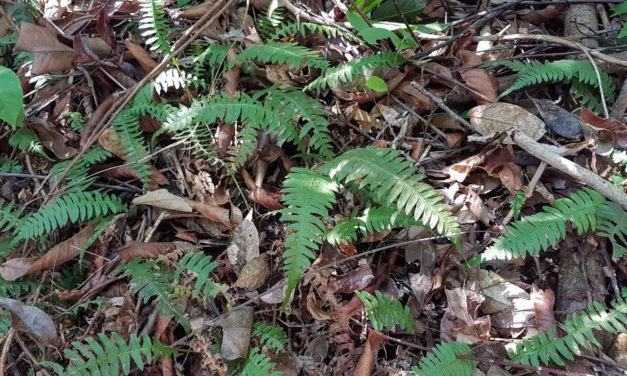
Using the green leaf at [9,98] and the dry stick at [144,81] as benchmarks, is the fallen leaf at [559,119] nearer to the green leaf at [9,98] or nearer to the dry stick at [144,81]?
the dry stick at [144,81]

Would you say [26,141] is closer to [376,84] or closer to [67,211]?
[67,211]

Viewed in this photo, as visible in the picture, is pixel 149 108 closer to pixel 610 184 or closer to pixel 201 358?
pixel 201 358

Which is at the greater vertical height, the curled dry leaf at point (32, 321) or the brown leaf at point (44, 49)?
the brown leaf at point (44, 49)

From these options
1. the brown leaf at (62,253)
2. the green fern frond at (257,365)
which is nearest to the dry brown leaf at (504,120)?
the green fern frond at (257,365)

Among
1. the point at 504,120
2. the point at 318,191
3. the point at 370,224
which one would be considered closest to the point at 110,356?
the point at 318,191

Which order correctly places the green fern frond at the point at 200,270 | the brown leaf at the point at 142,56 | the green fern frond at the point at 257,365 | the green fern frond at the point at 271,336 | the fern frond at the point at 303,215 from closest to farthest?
1. the fern frond at the point at 303,215
2. the green fern frond at the point at 257,365
3. the green fern frond at the point at 271,336
4. the green fern frond at the point at 200,270
5. the brown leaf at the point at 142,56

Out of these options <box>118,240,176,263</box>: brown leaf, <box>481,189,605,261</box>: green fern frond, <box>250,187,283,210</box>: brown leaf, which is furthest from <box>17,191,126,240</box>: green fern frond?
<box>481,189,605,261</box>: green fern frond

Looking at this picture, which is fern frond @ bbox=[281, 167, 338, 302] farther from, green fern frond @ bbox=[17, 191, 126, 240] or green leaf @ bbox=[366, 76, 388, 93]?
green fern frond @ bbox=[17, 191, 126, 240]
